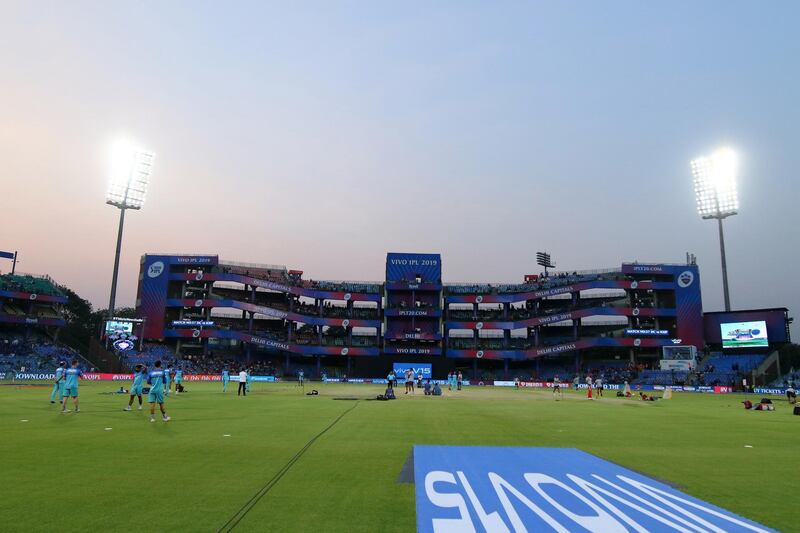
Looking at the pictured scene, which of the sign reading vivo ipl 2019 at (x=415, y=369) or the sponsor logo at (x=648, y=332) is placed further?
the sponsor logo at (x=648, y=332)

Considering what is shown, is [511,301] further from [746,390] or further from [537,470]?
[537,470]

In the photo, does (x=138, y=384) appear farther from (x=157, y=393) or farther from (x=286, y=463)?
(x=286, y=463)

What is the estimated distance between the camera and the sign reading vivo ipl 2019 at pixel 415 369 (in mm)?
75688

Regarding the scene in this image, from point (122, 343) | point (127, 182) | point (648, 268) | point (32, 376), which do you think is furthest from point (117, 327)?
point (648, 268)

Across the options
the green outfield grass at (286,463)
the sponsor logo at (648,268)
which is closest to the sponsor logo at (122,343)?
the green outfield grass at (286,463)

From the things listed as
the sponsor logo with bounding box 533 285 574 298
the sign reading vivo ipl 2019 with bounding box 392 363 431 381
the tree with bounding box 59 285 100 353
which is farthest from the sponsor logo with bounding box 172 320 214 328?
the sponsor logo with bounding box 533 285 574 298

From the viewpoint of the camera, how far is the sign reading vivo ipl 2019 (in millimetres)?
75688

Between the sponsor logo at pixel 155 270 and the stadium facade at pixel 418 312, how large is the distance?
17cm

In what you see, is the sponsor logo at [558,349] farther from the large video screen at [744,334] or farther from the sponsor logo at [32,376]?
the sponsor logo at [32,376]

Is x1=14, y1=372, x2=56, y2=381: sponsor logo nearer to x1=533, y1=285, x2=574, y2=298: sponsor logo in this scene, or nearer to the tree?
the tree

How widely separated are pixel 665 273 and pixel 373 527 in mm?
86501

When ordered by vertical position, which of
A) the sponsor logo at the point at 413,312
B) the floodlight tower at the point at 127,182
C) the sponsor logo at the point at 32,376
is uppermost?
the floodlight tower at the point at 127,182

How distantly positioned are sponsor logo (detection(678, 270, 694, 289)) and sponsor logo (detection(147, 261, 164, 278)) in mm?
85634

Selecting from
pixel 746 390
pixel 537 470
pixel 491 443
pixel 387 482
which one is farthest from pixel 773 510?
pixel 746 390
